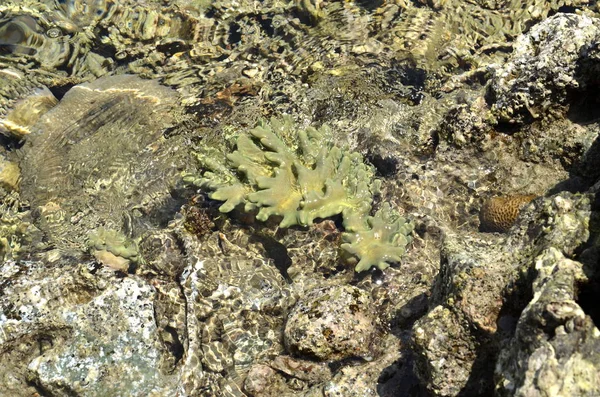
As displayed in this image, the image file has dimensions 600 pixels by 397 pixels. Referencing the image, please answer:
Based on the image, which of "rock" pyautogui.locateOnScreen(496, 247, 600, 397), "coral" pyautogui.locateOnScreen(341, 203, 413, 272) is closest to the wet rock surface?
"rock" pyautogui.locateOnScreen(496, 247, 600, 397)

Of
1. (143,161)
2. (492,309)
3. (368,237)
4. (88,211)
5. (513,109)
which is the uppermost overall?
(513,109)

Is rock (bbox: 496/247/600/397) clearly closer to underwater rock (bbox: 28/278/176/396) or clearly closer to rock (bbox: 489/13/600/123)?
rock (bbox: 489/13/600/123)

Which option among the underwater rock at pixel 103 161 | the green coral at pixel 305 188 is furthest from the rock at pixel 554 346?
the underwater rock at pixel 103 161

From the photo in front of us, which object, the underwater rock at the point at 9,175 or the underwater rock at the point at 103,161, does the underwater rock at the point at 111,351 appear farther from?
the underwater rock at the point at 9,175

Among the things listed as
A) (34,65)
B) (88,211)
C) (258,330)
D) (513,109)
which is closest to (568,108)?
(513,109)

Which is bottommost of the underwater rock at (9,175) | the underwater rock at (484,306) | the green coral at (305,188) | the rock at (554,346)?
the underwater rock at (9,175)

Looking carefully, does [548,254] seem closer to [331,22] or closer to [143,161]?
[143,161]
